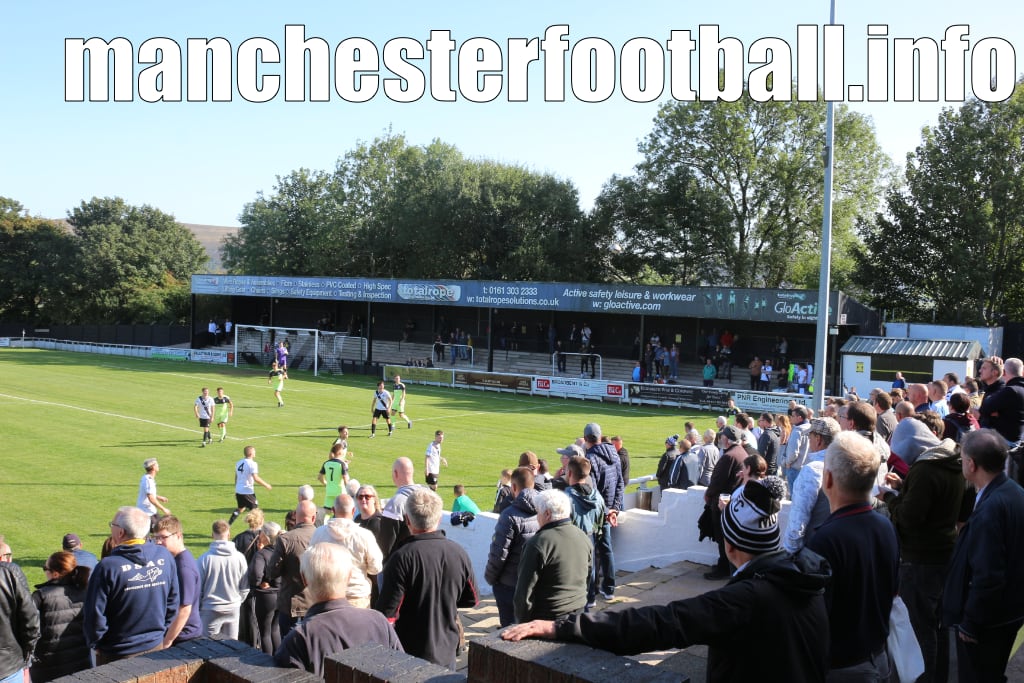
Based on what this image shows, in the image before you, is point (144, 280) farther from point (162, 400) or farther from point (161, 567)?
point (161, 567)

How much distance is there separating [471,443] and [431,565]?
17.9m

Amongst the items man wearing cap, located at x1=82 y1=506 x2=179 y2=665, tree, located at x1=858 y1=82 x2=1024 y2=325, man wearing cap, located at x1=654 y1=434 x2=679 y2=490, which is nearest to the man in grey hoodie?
man wearing cap, located at x1=82 y1=506 x2=179 y2=665

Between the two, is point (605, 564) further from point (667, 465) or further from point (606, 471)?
point (667, 465)

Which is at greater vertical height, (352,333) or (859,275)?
(859,275)

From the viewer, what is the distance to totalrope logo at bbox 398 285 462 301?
42875 mm

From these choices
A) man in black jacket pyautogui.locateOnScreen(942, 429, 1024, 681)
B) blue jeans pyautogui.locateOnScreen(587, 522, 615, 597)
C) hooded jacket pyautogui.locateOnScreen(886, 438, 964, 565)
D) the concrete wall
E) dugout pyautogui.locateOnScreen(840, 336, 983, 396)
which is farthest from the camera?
dugout pyautogui.locateOnScreen(840, 336, 983, 396)

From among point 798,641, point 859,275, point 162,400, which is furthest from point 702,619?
point 859,275

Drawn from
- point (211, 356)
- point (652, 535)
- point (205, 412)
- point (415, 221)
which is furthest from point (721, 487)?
point (415, 221)

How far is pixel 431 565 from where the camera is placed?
4914 mm

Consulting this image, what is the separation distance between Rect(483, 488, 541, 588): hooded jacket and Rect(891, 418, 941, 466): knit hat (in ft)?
10.2

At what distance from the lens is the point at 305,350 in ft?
155

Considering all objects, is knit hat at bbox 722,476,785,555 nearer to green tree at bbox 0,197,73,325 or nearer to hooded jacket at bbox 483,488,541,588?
hooded jacket at bbox 483,488,541,588

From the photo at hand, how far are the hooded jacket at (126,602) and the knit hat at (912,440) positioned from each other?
18.7ft

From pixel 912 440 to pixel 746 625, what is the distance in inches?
192
